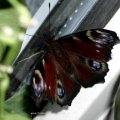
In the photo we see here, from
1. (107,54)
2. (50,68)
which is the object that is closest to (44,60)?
(50,68)

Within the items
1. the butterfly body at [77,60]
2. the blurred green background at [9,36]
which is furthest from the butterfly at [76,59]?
the blurred green background at [9,36]

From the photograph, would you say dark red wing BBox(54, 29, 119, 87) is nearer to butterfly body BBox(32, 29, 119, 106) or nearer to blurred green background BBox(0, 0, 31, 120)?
butterfly body BBox(32, 29, 119, 106)

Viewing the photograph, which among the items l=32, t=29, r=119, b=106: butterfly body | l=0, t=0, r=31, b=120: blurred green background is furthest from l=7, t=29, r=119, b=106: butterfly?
l=0, t=0, r=31, b=120: blurred green background

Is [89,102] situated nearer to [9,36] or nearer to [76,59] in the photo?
[76,59]

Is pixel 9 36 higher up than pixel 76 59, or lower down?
higher up

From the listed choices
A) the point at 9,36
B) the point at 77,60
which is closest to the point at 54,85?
the point at 77,60

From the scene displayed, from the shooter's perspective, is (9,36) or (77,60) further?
(77,60)

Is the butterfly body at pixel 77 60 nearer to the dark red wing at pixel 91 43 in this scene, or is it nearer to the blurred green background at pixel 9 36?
the dark red wing at pixel 91 43

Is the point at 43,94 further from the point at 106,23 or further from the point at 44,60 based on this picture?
the point at 106,23
